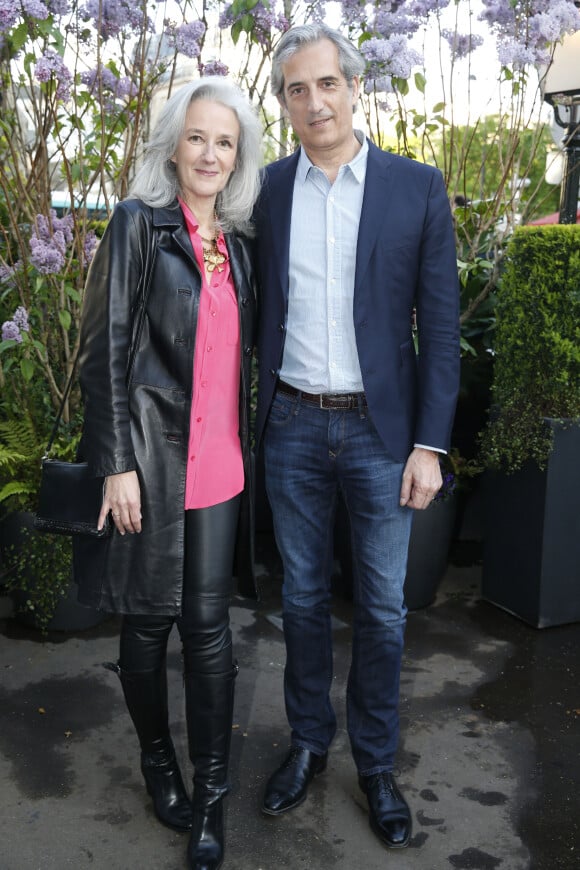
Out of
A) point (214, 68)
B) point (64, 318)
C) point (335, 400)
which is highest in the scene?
point (214, 68)

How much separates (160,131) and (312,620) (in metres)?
1.59

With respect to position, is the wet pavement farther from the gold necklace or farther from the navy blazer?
the gold necklace

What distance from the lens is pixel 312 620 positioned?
2.90m

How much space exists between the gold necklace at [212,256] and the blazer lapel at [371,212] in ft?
1.30

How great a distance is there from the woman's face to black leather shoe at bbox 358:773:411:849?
1.90 meters

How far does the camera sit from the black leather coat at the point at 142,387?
236 cm

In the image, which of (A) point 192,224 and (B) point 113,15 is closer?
(A) point 192,224

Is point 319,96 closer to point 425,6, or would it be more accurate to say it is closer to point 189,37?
point 189,37

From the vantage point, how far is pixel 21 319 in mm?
3846

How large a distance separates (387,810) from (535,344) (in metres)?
2.27

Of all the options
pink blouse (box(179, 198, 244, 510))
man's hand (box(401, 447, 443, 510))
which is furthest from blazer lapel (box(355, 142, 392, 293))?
man's hand (box(401, 447, 443, 510))

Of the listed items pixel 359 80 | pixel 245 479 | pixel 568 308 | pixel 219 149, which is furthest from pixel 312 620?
pixel 568 308

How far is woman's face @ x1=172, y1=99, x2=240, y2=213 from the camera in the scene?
97.3 inches

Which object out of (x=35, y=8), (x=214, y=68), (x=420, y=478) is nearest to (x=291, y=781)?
(x=420, y=478)
